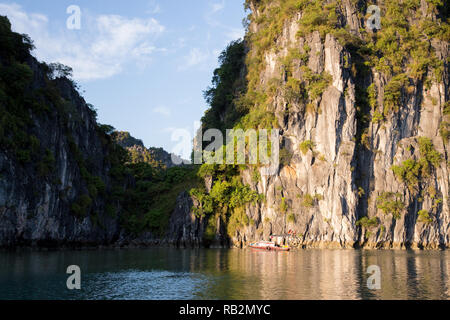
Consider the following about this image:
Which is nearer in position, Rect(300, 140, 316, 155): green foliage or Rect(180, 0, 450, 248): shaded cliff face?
Rect(180, 0, 450, 248): shaded cliff face

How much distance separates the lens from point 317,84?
1896 inches

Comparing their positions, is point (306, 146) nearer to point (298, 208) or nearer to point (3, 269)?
point (298, 208)

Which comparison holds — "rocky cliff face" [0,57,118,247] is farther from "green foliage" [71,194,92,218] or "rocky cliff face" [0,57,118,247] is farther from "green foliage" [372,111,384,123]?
"green foliage" [372,111,384,123]

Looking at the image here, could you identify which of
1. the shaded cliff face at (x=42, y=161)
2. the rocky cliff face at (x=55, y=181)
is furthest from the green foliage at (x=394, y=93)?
the rocky cliff face at (x=55, y=181)

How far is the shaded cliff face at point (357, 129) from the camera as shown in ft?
151

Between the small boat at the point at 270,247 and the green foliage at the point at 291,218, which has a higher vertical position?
the green foliage at the point at 291,218

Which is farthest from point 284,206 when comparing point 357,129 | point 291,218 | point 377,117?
point 377,117

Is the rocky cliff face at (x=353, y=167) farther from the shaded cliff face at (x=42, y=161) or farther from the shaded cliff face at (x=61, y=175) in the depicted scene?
the shaded cliff face at (x=42, y=161)

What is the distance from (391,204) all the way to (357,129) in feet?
30.2

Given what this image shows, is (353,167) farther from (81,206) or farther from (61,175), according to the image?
(61,175)

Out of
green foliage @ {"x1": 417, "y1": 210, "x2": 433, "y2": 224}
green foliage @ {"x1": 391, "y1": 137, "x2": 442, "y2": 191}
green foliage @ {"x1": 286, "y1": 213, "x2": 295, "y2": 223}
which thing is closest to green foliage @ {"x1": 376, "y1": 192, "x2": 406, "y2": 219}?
green foliage @ {"x1": 391, "y1": 137, "x2": 442, "y2": 191}

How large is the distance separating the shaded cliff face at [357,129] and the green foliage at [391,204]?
4.2 inches

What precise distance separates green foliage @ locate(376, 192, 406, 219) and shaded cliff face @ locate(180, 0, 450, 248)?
0.11 metres

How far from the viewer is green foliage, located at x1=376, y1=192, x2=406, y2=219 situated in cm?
4606
